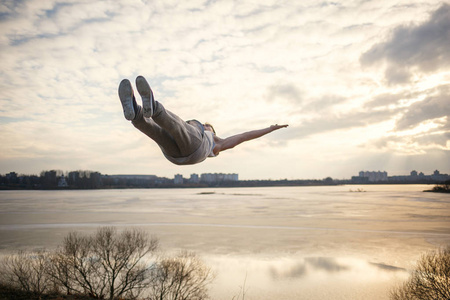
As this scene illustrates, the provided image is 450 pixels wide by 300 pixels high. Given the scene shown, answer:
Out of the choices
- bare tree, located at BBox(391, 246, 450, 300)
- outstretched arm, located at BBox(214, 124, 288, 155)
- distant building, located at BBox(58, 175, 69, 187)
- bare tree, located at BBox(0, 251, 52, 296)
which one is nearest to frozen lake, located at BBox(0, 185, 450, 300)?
bare tree, located at BBox(391, 246, 450, 300)

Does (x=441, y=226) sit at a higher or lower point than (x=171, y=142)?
lower

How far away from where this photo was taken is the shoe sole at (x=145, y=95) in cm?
320

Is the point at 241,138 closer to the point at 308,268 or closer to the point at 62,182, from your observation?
the point at 308,268

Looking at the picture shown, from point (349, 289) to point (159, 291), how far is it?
23059 millimetres

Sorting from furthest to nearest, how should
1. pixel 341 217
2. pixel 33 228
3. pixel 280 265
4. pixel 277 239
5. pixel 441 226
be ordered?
1. pixel 341 217
2. pixel 441 226
3. pixel 33 228
4. pixel 277 239
5. pixel 280 265

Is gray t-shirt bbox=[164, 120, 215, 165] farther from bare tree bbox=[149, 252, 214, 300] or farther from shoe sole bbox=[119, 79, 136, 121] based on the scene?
bare tree bbox=[149, 252, 214, 300]

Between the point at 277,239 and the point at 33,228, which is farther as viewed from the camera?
the point at 33,228

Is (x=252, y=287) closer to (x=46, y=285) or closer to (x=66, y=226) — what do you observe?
(x=46, y=285)

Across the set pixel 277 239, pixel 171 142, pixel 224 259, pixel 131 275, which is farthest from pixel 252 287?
pixel 171 142

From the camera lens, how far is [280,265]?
153 ft

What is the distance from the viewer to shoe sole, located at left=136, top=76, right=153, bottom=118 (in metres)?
3.20

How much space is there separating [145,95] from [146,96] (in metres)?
0.02

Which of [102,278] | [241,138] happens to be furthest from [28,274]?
[241,138]

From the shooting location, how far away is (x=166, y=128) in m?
3.46
